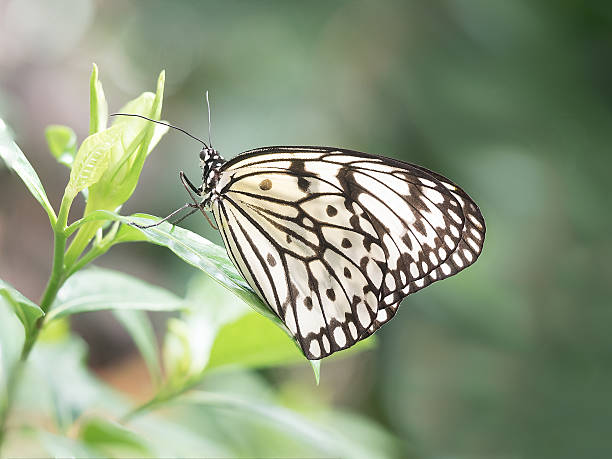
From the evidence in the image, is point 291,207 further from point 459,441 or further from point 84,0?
point 84,0

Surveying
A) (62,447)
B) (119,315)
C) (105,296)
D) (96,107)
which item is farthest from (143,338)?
(96,107)

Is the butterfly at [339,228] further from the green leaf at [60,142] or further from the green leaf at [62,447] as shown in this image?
the green leaf at [62,447]

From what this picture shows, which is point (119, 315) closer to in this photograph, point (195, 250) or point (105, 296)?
point (105, 296)

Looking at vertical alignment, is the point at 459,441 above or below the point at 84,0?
below

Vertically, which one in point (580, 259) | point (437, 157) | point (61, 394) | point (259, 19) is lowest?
point (61, 394)

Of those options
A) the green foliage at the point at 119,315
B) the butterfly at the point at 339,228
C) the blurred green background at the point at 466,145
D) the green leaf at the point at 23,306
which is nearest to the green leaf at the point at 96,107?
the green foliage at the point at 119,315

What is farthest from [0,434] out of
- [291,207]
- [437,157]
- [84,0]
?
[84,0]
